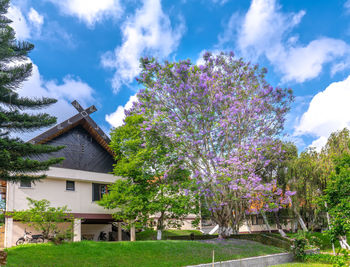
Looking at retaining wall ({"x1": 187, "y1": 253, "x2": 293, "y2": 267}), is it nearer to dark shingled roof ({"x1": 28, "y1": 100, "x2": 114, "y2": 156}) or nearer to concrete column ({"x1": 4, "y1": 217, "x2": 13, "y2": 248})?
concrete column ({"x1": 4, "y1": 217, "x2": 13, "y2": 248})

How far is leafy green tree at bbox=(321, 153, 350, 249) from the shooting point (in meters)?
11.1

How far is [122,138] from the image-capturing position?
801 inches

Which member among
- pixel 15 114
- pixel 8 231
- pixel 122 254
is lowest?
pixel 122 254

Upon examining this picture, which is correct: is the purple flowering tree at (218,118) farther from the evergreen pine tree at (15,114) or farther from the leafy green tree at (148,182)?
the evergreen pine tree at (15,114)

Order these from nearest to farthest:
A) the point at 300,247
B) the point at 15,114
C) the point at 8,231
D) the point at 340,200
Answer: the point at 15,114
the point at 340,200
the point at 300,247
the point at 8,231

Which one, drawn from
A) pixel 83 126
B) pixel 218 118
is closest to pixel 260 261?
pixel 218 118

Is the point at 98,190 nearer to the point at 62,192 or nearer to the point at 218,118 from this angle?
the point at 62,192

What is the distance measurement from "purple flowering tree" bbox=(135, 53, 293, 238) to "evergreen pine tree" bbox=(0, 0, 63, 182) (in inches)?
315

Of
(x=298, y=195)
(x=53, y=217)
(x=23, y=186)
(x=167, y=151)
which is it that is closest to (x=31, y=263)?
(x=53, y=217)

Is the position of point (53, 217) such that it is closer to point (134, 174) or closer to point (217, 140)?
point (134, 174)

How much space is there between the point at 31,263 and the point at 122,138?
1126 centimetres

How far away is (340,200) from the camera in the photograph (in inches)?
474

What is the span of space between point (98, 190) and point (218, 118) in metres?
9.14

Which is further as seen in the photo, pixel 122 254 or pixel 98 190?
pixel 98 190
